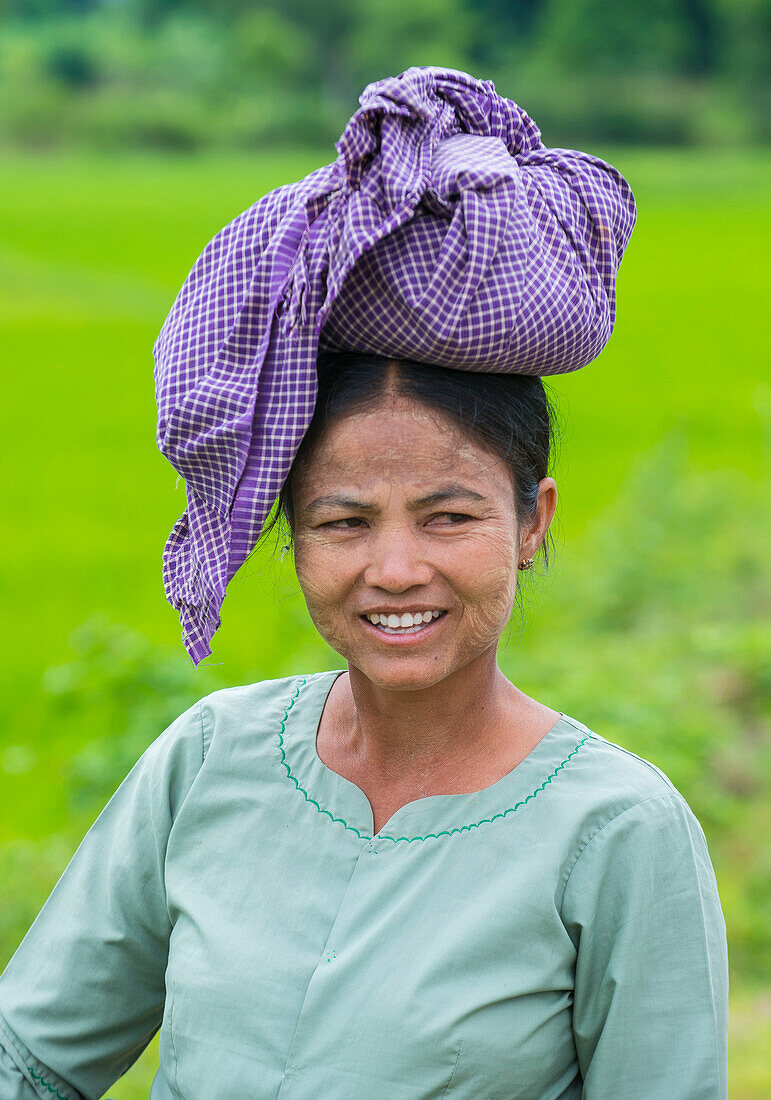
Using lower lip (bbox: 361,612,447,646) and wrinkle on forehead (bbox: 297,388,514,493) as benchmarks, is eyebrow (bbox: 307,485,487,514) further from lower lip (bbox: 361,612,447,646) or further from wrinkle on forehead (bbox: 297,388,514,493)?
lower lip (bbox: 361,612,447,646)

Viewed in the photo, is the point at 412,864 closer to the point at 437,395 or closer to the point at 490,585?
the point at 490,585

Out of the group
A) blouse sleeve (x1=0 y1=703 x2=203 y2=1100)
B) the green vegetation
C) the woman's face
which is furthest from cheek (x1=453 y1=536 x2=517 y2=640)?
blouse sleeve (x1=0 y1=703 x2=203 y2=1100)

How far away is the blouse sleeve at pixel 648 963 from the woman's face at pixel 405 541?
0.31 metres

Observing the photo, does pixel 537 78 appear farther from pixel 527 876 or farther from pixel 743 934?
pixel 527 876

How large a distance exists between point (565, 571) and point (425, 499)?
546 cm

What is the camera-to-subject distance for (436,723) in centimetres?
172

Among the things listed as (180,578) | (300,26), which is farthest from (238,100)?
Answer: (180,578)

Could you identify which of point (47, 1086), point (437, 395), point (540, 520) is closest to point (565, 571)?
point (540, 520)

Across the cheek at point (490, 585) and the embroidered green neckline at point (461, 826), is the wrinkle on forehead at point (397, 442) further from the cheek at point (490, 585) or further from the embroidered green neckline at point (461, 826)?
the embroidered green neckline at point (461, 826)

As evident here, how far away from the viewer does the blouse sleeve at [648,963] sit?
1480mm

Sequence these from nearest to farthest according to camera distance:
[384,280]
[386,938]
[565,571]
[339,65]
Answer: [384,280] → [386,938] → [565,571] → [339,65]

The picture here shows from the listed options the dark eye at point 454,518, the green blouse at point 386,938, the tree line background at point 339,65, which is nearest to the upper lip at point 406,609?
the dark eye at point 454,518

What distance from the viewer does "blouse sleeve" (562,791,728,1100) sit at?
4.86 feet

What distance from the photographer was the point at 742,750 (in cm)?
470
